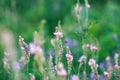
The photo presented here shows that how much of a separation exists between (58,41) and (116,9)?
398 centimetres

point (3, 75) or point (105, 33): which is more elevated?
point (105, 33)

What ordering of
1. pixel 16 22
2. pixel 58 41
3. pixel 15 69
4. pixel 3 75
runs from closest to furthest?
pixel 58 41
pixel 15 69
pixel 3 75
pixel 16 22

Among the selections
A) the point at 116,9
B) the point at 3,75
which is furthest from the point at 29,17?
the point at 3,75

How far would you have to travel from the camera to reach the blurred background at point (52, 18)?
5.11 m

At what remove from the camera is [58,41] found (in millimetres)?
2256

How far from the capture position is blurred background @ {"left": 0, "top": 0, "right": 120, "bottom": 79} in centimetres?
511

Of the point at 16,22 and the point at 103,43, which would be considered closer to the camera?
the point at 103,43

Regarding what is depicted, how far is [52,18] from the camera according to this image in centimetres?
662

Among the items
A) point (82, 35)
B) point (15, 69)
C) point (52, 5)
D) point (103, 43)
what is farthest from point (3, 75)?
point (52, 5)

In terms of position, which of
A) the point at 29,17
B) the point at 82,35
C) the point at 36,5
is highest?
the point at 36,5

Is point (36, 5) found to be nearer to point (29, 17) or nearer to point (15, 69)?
point (29, 17)

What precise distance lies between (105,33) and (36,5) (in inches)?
82.7

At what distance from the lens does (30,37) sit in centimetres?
504

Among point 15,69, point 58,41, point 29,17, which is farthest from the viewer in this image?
point 29,17
